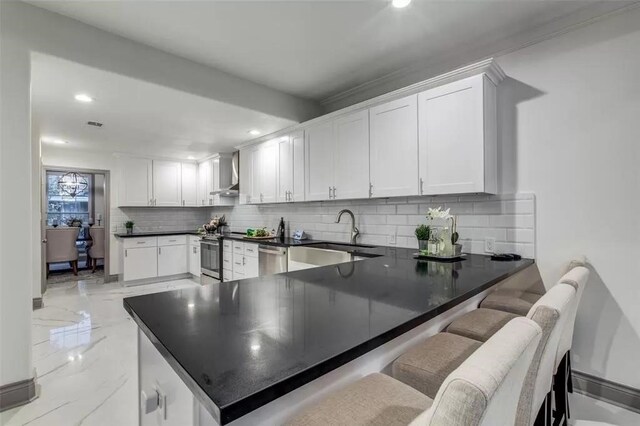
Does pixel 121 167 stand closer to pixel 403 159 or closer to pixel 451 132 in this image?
pixel 403 159

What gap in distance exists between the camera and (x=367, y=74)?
303 centimetres

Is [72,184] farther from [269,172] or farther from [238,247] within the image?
[269,172]

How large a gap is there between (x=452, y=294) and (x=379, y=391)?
0.55 metres

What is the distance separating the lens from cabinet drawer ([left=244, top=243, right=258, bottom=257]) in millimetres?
3858

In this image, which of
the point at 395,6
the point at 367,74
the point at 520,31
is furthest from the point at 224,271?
the point at 520,31

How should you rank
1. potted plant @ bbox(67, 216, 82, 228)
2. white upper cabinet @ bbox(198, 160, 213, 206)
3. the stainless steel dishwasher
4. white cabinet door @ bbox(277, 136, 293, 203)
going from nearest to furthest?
the stainless steel dishwasher → white cabinet door @ bbox(277, 136, 293, 203) → white upper cabinet @ bbox(198, 160, 213, 206) → potted plant @ bbox(67, 216, 82, 228)

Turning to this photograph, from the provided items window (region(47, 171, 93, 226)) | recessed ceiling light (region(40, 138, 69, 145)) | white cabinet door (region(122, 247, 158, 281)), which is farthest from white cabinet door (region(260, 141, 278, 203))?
window (region(47, 171, 93, 226))

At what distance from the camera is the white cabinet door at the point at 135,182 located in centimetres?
546

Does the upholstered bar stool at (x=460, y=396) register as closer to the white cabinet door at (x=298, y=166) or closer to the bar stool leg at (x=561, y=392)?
the bar stool leg at (x=561, y=392)

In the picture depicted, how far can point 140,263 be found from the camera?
17.2ft

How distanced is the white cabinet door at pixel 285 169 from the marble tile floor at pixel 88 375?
2270 mm

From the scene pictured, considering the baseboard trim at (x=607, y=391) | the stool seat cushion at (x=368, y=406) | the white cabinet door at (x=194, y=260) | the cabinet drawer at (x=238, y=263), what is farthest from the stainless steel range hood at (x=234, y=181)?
the baseboard trim at (x=607, y=391)

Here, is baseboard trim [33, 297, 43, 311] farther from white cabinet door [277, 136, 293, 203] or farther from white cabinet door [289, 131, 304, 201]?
white cabinet door [289, 131, 304, 201]

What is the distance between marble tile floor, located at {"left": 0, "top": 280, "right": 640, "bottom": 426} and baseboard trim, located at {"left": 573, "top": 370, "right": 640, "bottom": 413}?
58 millimetres
